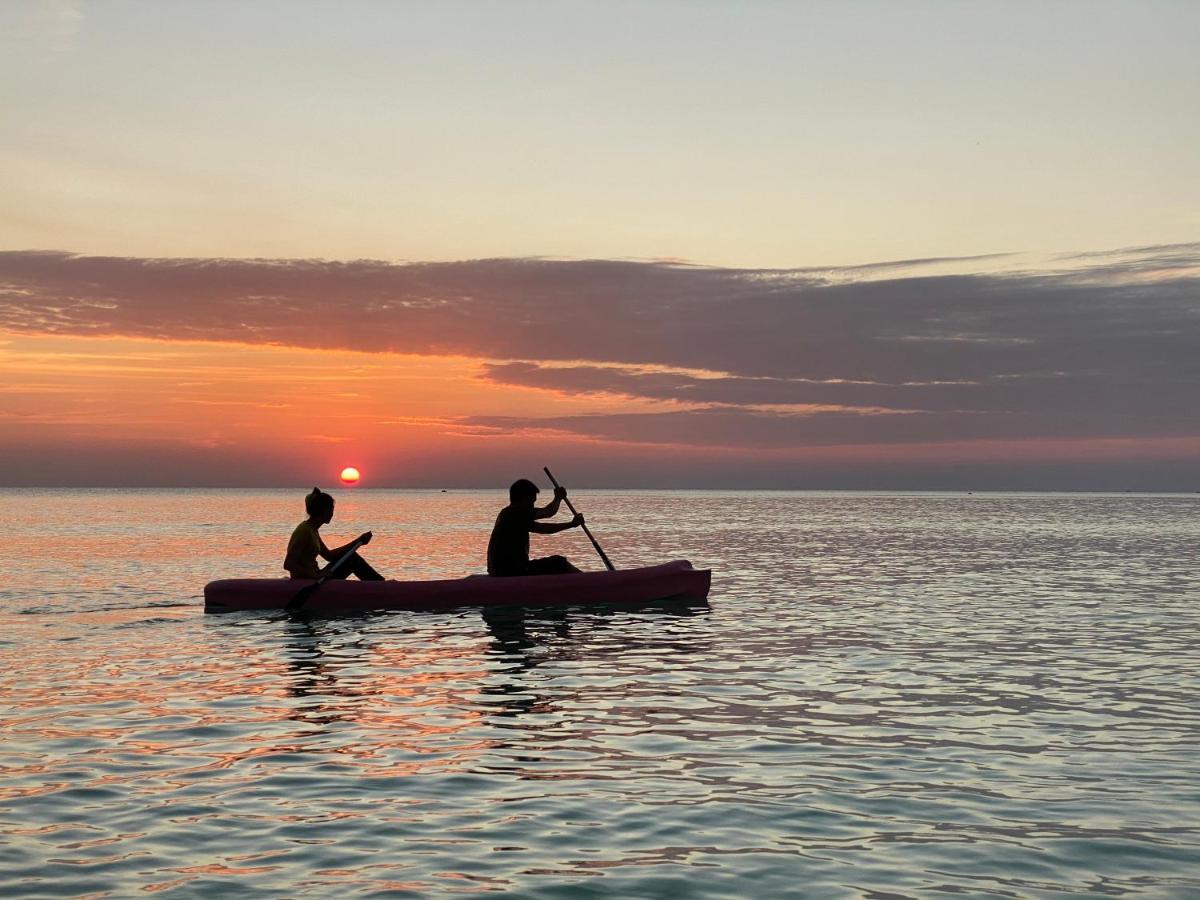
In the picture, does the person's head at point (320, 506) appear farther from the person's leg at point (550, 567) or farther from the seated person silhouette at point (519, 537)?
the person's leg at point (550, 567)

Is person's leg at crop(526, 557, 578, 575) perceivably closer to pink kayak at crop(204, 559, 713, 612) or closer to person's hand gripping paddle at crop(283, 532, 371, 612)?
pink kayak at crop(204, 559, 713, 612)

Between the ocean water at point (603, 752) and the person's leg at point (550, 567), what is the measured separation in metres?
1.00

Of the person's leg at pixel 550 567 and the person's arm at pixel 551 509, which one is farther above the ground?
the person's arm at pixel 551 509

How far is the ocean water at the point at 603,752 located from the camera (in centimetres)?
698

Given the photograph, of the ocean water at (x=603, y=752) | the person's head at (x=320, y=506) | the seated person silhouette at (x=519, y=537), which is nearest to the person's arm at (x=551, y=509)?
the seated person silhouette at (x=519, y=537)

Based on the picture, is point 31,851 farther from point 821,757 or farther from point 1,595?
point 1,595

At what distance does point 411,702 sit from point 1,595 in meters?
16.8

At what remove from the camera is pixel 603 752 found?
10.1m

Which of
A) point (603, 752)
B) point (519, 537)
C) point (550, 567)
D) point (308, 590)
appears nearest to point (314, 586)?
point (308, 590)

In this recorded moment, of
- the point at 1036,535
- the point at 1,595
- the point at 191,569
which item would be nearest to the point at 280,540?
the point at 191,569

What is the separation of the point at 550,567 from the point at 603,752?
1202 centimetres

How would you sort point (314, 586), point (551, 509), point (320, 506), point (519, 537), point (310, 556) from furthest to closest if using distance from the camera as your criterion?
point (551, 509), point (519, 537), point (310, 556), point (314, 586), point (320, 506)

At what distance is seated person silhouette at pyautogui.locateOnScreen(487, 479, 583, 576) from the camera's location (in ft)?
68.6

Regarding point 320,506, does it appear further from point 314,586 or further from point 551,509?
point 551,509
